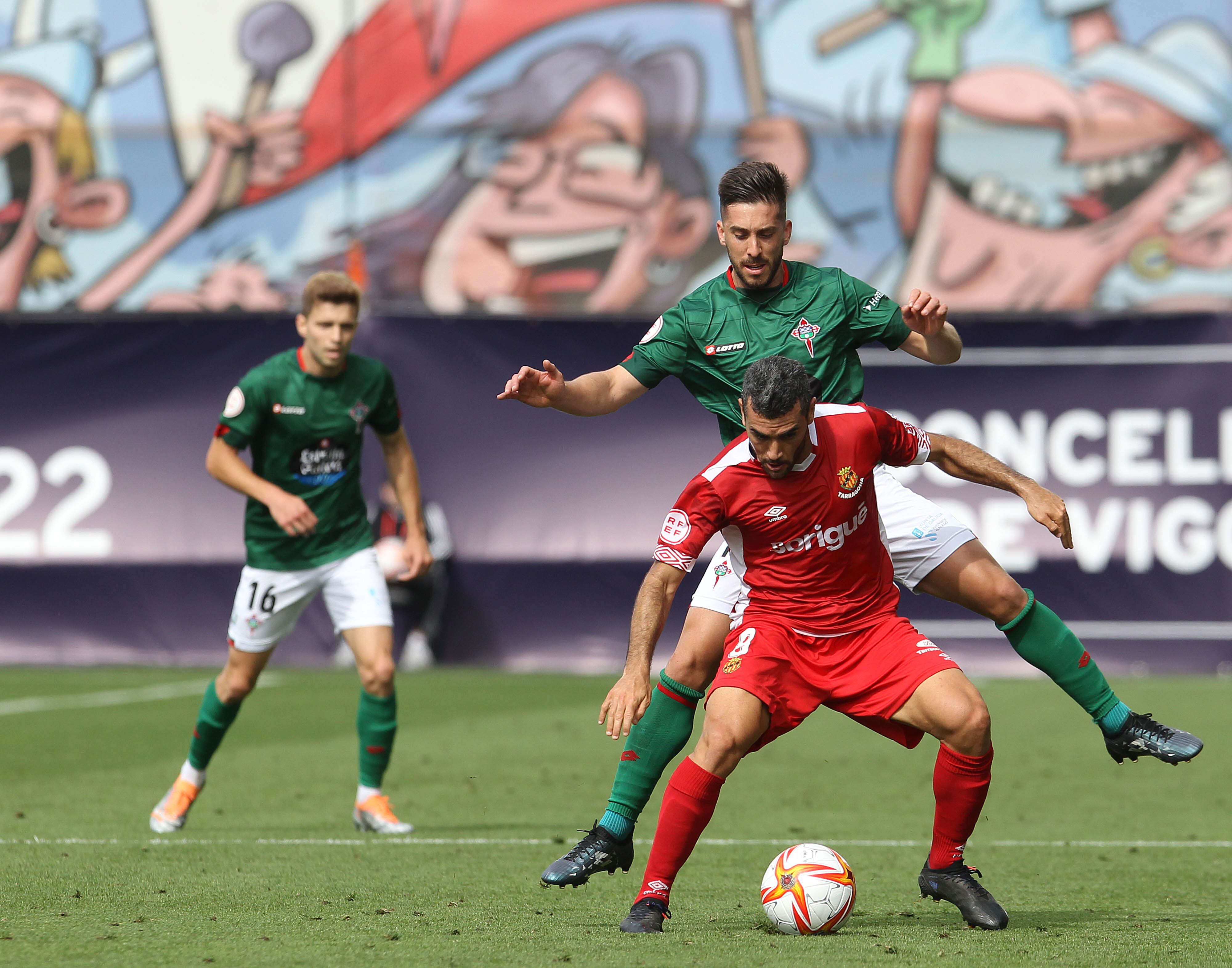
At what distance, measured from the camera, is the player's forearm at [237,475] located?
7.21 meters

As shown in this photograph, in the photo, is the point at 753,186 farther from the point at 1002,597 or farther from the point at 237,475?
the point at 237,475

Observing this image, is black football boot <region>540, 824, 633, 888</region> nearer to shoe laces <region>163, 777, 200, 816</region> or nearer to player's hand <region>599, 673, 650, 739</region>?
player's hand <region>599, 673, 650, 739</region>

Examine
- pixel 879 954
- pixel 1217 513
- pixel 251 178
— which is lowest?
pixel 1217 513

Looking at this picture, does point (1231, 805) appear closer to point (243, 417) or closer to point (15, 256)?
point (243, 417)

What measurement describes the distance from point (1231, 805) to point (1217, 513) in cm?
573

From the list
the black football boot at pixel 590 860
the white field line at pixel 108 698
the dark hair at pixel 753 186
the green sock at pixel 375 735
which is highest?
the dark hair at pixel 753 186

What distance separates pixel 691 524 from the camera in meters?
5.07

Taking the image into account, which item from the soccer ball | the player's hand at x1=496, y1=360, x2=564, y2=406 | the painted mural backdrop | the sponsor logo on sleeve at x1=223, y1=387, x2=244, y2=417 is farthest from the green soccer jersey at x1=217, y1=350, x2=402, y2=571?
the painted mural backdrop

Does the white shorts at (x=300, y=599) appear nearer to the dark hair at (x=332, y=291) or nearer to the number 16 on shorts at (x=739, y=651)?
the dark hair at (x=332, y=291)

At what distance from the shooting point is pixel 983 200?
17000 mm

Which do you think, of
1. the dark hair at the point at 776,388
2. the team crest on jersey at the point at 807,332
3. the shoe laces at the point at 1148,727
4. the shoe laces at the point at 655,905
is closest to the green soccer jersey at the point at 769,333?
the team crest on jersey at the point at 807,332

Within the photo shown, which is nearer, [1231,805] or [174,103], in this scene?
[1231,805]

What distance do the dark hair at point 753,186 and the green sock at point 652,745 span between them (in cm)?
157

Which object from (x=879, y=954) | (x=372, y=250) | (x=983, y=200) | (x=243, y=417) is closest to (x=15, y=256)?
(x=372, y=250)
